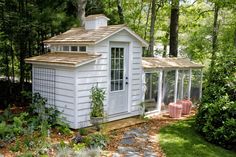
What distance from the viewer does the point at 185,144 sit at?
7.57 metres

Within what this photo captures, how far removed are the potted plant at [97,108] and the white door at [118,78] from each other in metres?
0.89

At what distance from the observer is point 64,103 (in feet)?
25.8

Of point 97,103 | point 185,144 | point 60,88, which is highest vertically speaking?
point 60,88

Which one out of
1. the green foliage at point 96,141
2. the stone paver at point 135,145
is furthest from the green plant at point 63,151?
the stone paver at point 135,145

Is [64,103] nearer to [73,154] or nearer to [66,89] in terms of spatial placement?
[66,89]

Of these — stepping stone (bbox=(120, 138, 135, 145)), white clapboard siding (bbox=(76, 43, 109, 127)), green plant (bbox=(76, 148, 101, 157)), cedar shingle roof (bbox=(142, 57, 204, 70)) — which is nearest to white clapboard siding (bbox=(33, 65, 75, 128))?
white clapboard siding (bbox=(76, 43, 109, 127))

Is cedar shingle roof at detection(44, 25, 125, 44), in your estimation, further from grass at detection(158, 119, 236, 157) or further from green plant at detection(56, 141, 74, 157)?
grass at detection(158, 119, 236, 157)

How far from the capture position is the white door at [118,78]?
28.4ft

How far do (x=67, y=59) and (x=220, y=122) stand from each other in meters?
4.63

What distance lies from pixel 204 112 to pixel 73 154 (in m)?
4.47

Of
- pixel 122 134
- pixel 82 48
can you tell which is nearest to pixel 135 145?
pixel 122 134

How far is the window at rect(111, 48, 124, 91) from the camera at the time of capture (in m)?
8.66

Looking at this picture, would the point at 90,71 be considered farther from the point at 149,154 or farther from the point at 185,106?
the point at 185,106

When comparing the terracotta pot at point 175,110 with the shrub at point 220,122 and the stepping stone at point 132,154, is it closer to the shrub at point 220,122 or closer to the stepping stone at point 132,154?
the shrub at point 220,122
